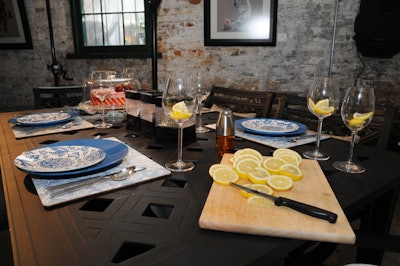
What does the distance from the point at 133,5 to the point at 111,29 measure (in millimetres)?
405

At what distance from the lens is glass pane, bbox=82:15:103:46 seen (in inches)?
153

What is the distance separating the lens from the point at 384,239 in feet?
2.49

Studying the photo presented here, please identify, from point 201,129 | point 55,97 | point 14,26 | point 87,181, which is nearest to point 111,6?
point 14,26

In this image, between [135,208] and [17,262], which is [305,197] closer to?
[135,208]

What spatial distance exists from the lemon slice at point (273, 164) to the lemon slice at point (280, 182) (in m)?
0.06

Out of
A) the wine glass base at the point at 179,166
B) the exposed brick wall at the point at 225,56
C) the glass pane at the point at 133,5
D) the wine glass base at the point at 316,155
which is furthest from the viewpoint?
the glass pane at the point at 133,5

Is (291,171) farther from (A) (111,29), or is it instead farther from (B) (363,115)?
(A) (111,29)

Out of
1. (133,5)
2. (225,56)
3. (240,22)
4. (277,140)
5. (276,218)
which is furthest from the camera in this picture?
(133,5)

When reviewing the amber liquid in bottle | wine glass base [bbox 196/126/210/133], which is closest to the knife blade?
the amber liquid in bottle

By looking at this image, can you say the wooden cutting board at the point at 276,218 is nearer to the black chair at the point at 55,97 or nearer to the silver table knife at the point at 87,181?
the silver table knife at the point at 87,181

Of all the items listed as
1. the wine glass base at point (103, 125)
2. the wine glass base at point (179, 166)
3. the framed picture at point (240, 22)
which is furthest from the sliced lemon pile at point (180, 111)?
the framed picture at point (240, 22)

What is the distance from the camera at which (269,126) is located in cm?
142

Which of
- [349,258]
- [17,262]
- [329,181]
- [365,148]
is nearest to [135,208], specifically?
[17,262]

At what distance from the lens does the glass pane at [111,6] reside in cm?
379
